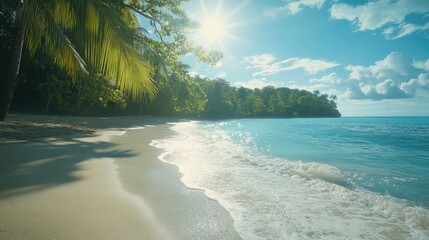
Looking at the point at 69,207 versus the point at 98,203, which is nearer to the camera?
the point at 69,207

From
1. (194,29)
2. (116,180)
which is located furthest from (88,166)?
(194,29)

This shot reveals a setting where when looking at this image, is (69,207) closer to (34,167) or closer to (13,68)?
(34,167)

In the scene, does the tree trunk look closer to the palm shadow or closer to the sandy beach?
the palm shadow

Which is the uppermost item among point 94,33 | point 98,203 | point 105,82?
point 105,82

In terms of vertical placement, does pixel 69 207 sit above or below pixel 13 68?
below

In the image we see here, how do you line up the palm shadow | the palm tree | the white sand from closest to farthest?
the white sand < the palm tree < the palm shadow

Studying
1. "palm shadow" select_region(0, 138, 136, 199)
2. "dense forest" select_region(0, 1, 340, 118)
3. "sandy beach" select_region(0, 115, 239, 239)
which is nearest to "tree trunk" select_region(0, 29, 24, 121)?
"dense forest" select_region(0, 1, 340, 118)

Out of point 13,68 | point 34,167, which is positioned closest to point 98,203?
point 34,167

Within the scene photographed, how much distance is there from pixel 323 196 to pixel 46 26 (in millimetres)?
6151

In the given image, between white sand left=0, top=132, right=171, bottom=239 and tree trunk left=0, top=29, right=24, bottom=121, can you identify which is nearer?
white sand left=0, top=132, right=171, bottom=239

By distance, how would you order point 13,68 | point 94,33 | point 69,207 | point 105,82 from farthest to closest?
1. point 105,82
2. point 13,68
3. point 94,33
4. point 69,207

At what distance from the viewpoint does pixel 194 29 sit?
9.72m

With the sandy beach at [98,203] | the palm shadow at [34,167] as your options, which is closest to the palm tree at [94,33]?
the sandy beach at [98,203]

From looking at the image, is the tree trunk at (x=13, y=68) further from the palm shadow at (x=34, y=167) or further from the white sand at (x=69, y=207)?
the white sand at (x=69, y=207)
